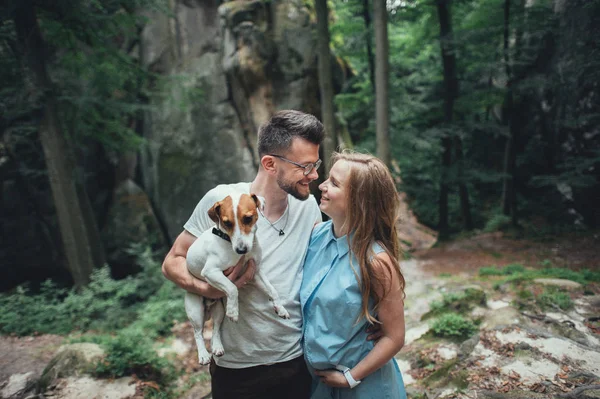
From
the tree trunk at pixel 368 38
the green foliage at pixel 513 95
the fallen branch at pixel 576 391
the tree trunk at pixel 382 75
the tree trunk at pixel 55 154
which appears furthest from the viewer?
the tree trunk at pixel 368 38

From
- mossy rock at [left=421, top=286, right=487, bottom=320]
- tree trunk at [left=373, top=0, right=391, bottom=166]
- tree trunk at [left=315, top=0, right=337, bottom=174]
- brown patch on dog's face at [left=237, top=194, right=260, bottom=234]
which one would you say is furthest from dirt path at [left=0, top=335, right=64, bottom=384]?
tree trunk at [left=373, top=0, right=391, bottom=166]

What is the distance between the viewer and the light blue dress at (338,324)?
1990 millimetres

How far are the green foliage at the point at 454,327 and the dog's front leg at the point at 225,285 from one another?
11.6 ft

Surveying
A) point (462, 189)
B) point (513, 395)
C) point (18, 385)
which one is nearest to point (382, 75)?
point (462, 189)

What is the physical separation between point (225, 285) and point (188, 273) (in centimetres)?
41

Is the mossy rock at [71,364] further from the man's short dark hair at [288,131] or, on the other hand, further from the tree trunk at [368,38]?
the tree trunk at [368,38]

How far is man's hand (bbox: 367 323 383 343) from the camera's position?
6.68ft

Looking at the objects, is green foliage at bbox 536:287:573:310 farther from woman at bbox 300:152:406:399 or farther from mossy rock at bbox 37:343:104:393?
mossy rock at bbox 37:343:104:393

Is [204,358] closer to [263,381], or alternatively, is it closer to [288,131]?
[263,381]

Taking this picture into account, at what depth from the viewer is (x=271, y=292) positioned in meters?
2.09

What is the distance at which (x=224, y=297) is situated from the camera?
2.30m

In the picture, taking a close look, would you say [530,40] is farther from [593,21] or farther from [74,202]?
[74,202]

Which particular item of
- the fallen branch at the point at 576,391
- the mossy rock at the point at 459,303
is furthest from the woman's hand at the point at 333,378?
the mossy rock at the point at 459,303

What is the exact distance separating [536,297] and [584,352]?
6.30 ft
